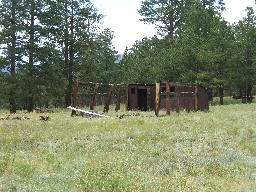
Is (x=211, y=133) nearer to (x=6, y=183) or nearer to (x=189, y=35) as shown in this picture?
(x=6, y=183)

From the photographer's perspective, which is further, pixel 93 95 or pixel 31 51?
pixel 31 51

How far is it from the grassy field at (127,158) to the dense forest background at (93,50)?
23.4 meters

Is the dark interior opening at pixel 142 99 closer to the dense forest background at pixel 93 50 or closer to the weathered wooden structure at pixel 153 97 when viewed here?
the weathered wooden structure at pixel 153 97

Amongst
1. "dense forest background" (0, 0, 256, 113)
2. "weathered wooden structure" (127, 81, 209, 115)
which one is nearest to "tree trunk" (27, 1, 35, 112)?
"dense forest background" (0, 0, 256, 113)

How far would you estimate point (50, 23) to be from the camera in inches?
1645

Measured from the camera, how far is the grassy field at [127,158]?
787cm

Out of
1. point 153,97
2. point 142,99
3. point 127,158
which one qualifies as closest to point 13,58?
point 142,99

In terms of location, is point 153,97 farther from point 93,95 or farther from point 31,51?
point 31,51

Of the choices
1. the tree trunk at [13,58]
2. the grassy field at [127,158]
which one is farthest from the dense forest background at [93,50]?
the grassy field at [127,158]

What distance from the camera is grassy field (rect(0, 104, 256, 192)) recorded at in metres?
7.87

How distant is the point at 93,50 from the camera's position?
52.0 m

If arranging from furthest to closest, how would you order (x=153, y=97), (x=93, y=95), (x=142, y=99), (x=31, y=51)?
1. (x=31, y=51)
2. (x=142, y=99)
3. (x=153, y=97)
4. (x=93, y=95)

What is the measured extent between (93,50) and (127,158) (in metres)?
42.6

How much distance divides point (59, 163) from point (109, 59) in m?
58.8
